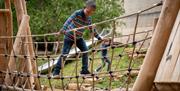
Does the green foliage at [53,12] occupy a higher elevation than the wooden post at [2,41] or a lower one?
higher

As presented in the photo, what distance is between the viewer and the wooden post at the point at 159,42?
6.29 ft

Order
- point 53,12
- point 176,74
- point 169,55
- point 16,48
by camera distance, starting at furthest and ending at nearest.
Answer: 1. point 53,12
2. point 16,48
3. point 169,55
4. point 176,74

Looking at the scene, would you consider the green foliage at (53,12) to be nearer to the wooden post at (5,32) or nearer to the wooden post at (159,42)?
the wooden post at (5,32)

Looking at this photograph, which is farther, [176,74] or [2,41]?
[2,41]

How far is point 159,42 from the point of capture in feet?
6.33

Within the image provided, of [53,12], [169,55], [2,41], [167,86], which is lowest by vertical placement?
[167,86]

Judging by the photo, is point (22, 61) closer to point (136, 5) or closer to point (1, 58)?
point (1, 58)

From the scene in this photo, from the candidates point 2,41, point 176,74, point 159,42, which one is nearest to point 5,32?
point 2,41

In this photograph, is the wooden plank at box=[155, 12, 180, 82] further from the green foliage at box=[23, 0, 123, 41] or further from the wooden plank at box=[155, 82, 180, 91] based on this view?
the green foliage at box=[23, 0, 123, 41]

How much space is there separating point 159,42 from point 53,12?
7909 millimetres

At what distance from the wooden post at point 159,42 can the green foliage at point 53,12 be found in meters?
Result: 7.43

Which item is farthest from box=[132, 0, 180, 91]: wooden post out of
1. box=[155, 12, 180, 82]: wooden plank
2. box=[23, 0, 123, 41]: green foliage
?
box=[23, 0, 123, 41]: green foliage

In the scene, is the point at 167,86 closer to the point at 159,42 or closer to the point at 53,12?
the point at 159,42

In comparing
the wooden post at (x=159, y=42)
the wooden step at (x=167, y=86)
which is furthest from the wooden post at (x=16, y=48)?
the wooden step at (x=167, y=86)
